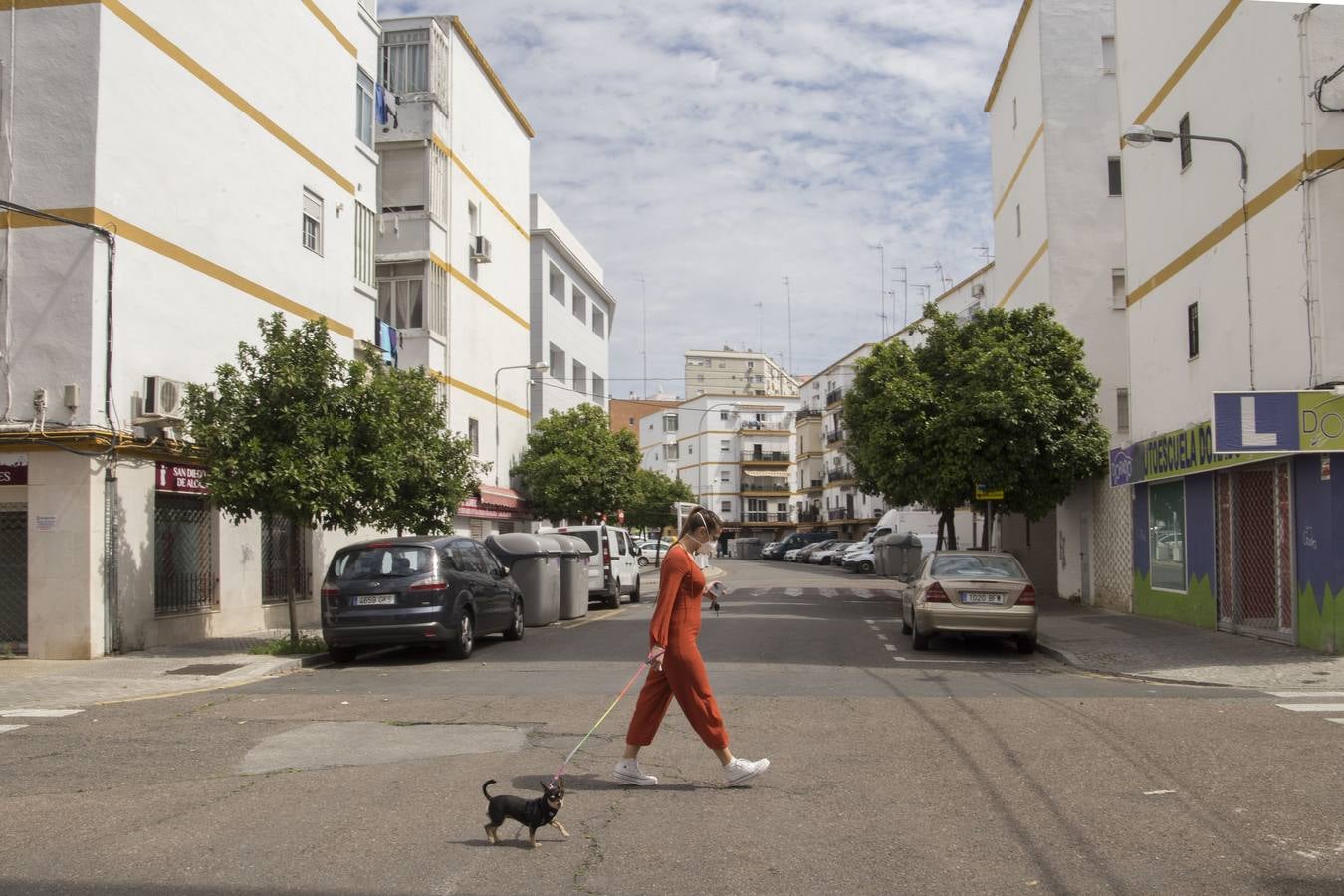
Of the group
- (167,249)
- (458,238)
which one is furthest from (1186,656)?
(458,238)

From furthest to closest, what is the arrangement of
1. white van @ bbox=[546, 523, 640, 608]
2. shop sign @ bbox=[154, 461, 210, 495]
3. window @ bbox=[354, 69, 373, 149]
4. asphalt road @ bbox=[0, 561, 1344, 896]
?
1. window @ bbox=[354, 69, 373, 149]
2. white van @ bbox=[546, 523, 640, 608]
3. shop sign @ bbox=[154, 461, 210, 495]
4. asphalt road @ bbox=[0, 561, 1344, 896]

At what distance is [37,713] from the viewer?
35.7 feet

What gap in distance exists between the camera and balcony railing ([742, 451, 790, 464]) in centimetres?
10238

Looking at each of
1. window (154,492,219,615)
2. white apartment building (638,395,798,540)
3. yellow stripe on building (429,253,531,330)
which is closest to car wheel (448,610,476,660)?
window (154,492,219,615)

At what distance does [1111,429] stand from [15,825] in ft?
88.6

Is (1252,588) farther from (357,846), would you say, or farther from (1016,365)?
(357,846)

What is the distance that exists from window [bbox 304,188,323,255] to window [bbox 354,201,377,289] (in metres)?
2.80

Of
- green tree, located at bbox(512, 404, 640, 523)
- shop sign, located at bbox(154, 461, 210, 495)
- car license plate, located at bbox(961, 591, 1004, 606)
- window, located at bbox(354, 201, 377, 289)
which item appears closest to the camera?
car license plate, located at bbox(961, 591, 1004, 606)

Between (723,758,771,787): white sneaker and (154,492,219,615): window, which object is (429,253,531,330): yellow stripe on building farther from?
(723,758,771,787): white sneaker

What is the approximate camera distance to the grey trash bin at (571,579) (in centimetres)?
2316

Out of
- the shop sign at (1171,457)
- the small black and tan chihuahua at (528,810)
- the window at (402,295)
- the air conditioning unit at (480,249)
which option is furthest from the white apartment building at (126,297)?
the shop sign at (1171,457)

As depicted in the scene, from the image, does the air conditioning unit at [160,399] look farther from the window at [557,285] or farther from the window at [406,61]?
the window at [557,285]

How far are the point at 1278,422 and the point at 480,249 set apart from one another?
2453 centimetres

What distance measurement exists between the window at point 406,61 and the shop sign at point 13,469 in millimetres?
19452
